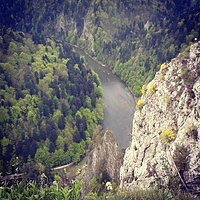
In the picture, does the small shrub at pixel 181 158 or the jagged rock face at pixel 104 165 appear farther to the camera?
the jagged rock face at pixel 104 165

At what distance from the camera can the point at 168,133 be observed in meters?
35.8

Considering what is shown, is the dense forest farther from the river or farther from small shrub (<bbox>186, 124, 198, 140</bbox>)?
small shrub (<bbox>186, 124, 198, 140</bbox>)

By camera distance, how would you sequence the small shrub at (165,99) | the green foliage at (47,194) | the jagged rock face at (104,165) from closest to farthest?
the green foliage at (47,194)
the small shrub at (165,99)
the jagged rock face at (104,165)

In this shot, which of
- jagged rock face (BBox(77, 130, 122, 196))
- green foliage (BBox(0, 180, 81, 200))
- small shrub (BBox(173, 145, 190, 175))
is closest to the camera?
green foliage (BBox(0, 180, 81, 200))

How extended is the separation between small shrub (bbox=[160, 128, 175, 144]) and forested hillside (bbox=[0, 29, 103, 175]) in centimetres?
2619

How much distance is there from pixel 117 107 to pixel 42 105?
17.4 meters

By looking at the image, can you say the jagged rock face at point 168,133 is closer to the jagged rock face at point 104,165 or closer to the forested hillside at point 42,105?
the jagged rock face at point 104,165

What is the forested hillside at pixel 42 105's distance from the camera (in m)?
61.6

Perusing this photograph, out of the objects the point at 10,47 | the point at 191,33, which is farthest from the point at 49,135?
the point at 191,33

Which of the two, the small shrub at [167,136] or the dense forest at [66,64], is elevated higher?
the dense forest at [66,64]

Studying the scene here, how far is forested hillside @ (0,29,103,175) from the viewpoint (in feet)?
202

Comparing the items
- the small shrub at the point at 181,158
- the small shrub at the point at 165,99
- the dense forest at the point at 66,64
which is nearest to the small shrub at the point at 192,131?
the small shrub at the point at 181,158

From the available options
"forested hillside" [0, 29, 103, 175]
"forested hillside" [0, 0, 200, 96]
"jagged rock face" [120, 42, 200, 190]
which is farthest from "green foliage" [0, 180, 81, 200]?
"forested hillside" [0, 0, 200, 96]

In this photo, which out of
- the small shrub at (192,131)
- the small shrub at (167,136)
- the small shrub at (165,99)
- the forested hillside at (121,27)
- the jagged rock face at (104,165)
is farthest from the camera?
the forested hillside at (121,27)
